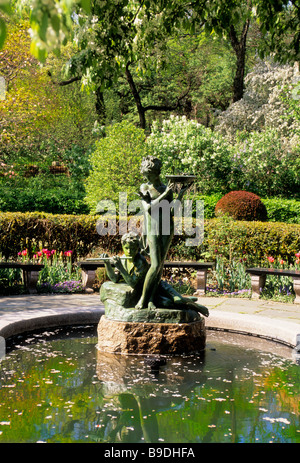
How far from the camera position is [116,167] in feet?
49.1

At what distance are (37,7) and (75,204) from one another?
16.7 metres

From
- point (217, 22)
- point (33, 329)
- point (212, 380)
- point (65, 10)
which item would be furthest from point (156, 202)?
point (65, 10)

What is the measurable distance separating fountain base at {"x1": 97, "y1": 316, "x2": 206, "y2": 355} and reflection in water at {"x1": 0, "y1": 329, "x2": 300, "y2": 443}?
14 cm

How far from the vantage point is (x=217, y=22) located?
665 cm

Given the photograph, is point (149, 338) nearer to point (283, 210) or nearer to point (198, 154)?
point (283, 210)

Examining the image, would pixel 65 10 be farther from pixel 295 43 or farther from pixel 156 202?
pixel 295 43

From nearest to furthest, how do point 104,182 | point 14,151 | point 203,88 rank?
point 104,182, point 14,151, point 203,88

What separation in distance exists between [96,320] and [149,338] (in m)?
1.66

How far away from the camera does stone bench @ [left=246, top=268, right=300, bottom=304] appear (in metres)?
8.51

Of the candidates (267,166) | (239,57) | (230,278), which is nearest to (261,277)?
(230,278)

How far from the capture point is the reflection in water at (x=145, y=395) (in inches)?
134

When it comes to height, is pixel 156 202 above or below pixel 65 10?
below

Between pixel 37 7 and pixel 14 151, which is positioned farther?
pixel 14 151

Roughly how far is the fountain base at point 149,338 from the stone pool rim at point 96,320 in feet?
4.20
